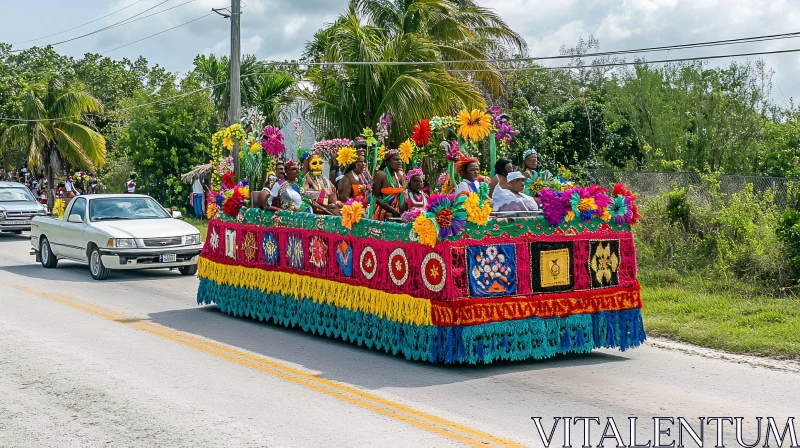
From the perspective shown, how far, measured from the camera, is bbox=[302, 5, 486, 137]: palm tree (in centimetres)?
2016

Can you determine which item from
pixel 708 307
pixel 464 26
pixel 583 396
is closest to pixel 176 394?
pixel 583 396

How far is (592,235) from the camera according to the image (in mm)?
9094

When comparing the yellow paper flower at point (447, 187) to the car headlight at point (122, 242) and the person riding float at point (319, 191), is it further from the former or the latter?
the car headlight at point (122, 242)

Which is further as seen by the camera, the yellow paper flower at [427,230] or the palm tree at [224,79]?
the palm tree at [224,79]

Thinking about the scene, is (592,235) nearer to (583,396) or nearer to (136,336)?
(583,396)

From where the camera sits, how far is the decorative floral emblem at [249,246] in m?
11.5

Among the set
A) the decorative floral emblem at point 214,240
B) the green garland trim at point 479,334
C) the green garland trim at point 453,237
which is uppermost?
the green garland trim at point 453,237

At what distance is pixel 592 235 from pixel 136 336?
519 cm

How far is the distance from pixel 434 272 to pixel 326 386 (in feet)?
4.79

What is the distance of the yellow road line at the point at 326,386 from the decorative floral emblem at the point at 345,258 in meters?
1.29

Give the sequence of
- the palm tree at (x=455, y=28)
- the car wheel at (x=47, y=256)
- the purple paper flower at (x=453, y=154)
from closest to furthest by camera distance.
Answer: the purple paper flower at (x=453, y=154) < the car wheel at (x=47, y=256) < the palm tree at (x=455, y=28)

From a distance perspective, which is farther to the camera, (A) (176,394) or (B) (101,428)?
(A) (176,394)

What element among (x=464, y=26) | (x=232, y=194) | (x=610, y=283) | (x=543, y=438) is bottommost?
(x=543, y=438)

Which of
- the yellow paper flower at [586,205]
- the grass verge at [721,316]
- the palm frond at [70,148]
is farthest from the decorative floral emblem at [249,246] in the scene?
→ the palm frond at [70,148]
